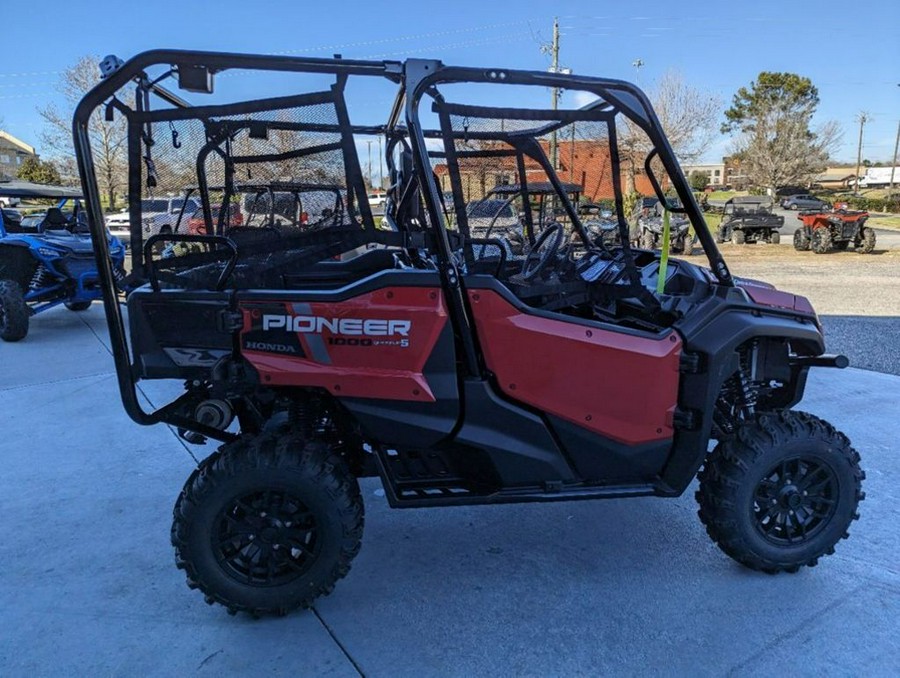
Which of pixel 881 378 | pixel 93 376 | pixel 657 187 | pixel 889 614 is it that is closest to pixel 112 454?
pixel 93 376

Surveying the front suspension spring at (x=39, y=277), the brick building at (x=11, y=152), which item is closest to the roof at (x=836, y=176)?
the brick building at (x=11, y=152)

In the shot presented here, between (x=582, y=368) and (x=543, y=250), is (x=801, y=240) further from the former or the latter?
(x=582, y=368)

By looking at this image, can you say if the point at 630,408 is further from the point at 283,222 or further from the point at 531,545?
the point at 283,222

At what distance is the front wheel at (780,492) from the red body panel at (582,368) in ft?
1.36

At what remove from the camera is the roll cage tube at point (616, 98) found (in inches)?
103

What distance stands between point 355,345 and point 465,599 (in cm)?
122

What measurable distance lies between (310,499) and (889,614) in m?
2.44

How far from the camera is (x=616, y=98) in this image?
2791 mm

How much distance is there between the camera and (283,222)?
296 cm

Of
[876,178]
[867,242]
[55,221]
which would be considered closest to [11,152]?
[55,221]

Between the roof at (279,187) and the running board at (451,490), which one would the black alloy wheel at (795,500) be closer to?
the running board at (451,490)

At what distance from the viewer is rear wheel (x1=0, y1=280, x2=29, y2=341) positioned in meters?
7.91

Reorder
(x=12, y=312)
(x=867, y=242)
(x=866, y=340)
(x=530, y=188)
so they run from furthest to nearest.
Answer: (x=867, y=242) < (x=866, y=340) < (x=12, y=312) < (x=530, y=188)

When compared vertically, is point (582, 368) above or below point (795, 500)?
above
